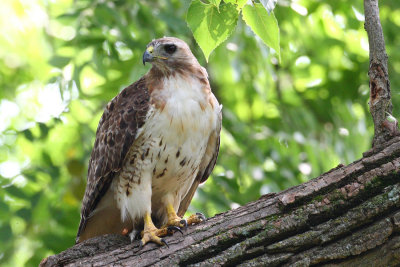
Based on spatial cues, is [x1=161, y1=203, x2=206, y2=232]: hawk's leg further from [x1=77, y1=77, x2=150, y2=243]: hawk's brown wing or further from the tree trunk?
[x1=77, y1=77, x2=150, y2=243]: hawk's brown wing

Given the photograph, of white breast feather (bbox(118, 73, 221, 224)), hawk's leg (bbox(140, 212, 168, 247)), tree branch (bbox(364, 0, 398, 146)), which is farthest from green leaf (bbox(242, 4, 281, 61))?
white breast feather (bbox(118, 73, 221, 224))

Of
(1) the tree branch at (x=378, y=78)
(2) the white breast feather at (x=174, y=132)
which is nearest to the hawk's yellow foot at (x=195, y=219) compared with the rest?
(2) the white breast feather at (x=174, y=132)

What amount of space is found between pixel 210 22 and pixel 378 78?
1029 mm

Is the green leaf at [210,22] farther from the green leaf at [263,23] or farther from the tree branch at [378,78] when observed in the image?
the tree branch at [378,78]

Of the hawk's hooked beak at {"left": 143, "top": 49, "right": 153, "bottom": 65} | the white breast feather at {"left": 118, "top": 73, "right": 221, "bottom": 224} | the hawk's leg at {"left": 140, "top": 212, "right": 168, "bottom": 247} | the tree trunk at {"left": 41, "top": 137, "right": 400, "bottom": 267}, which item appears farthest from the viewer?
the hawk's hooked beak at {"left": 143, "top": 49, "right": 153, "bottom": 65}

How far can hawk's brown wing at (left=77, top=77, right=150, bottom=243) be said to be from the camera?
13.5ft

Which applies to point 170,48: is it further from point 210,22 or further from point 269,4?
point 269,4

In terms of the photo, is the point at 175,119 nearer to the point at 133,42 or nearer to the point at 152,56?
the point at 152,56

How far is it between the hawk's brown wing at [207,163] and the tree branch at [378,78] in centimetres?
156

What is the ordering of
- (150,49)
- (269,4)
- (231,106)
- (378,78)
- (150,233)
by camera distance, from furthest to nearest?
1. (231,106)
2. (150,49)
3. (150,233)
4. (378,78)
5. (269,4)

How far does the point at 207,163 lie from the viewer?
15.3ft

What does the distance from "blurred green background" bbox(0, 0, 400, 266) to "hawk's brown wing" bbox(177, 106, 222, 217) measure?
1.43 ft

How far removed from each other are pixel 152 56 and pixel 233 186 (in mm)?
1713

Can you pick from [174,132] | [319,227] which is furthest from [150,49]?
[319,227]
